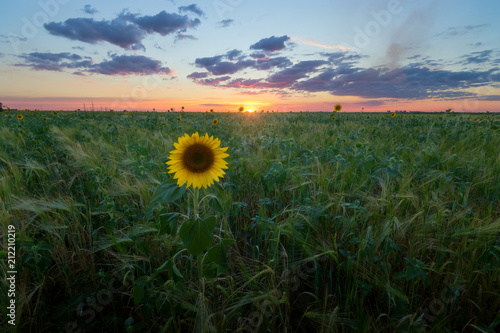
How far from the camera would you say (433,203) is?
2096 millimetres

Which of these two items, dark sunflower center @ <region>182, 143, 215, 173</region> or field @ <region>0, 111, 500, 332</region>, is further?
dark sunflower center @ <region>182, 143, 215, 173</region>

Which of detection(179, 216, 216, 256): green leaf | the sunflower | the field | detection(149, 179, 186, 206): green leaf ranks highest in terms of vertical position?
the sunflower

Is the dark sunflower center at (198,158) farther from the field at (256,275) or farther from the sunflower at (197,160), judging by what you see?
the field at (256,275)

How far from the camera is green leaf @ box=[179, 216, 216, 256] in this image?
1.29m

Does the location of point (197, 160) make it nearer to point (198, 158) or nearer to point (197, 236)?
Result: point (198, 158)

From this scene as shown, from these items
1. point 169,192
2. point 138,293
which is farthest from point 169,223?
point 138,293

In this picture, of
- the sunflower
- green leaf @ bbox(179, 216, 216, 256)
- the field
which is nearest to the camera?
green leaf @ bbox(179, 216, 216, 256)

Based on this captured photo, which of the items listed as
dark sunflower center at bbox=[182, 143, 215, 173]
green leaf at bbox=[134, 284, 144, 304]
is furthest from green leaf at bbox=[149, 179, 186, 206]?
green leaf at bbox=[134, 284, 144, 304]

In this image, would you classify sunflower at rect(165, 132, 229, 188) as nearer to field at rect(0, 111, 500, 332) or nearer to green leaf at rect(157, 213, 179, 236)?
field at rect(0, 111, 500, 332)

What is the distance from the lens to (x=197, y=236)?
1.29 metres

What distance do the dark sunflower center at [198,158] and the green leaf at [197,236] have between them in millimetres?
386

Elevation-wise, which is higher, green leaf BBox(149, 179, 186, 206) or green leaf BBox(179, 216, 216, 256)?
green leaf BBox(149, 179, 186, 206)

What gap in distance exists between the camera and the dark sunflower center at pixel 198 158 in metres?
1.59

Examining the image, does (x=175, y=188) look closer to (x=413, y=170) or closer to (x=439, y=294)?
(x=439, y=294)
